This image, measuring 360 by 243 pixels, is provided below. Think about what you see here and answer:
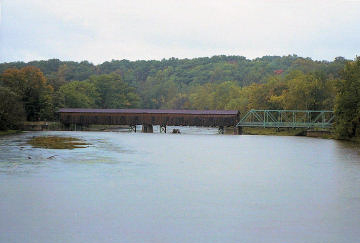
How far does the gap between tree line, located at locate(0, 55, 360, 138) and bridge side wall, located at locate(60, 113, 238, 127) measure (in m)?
3.75

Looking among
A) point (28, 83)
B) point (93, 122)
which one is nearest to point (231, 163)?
point (93, 122)

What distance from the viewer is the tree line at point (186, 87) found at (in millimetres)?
56312

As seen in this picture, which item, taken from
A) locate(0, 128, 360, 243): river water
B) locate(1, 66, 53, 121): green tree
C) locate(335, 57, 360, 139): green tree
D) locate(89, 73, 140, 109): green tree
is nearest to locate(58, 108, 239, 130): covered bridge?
locate(1, 66, 53, 121): green tree

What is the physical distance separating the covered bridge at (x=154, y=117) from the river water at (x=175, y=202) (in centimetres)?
4615

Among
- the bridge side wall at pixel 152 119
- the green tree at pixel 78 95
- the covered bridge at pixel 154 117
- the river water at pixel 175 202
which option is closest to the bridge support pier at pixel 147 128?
the covered bridge at pixel 154 117

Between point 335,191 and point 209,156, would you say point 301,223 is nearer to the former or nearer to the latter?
point 335,191

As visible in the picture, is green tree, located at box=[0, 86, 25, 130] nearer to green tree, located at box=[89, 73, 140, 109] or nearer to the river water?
the river water

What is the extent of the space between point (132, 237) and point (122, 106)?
312 ft

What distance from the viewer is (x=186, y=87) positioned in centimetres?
14800

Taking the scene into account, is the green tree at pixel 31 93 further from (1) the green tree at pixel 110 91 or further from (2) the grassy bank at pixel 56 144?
(2) the grassy bank at pixel 56 144

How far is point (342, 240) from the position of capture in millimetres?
11680

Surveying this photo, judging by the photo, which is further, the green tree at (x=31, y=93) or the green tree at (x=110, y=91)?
the green tree at (x=110, y=91)

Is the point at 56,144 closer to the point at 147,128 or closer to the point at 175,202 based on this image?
the point at 175,202

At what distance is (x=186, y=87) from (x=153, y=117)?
74.2 meters
